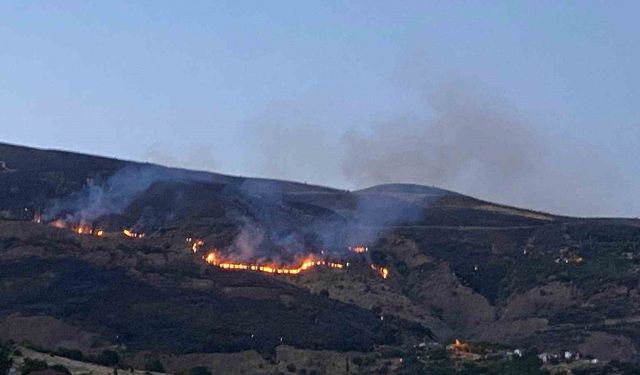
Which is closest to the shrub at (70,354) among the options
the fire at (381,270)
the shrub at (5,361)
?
the shrub at (5,361)

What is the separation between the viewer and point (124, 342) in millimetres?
101438

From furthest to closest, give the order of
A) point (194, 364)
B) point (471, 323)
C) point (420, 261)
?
point (420, 261), point (471, 323), point (194, 364)

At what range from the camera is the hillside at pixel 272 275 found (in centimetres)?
10656

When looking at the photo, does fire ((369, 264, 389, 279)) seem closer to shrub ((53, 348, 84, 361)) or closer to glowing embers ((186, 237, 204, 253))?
glowing embers ((186, 237, 204, 253))

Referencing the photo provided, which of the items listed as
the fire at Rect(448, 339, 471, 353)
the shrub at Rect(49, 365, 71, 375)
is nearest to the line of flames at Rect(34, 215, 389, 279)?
the fire at Rect(448, 339, 471, 353)

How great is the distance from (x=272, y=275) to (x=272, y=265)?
642 cm

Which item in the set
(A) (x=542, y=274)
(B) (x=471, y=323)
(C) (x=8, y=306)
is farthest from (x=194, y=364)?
(A) (x=542, y=274)

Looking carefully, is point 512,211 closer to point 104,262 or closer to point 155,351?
point 104,262

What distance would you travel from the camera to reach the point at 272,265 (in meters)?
138

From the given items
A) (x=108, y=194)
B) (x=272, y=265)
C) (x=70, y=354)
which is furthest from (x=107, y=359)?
(x=108, y=194)

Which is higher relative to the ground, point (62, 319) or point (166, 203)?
point (166, 203)

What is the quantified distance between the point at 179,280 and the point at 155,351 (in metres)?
20.4

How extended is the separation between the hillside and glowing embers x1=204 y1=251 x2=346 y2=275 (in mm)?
1075

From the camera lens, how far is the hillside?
4195 inches
